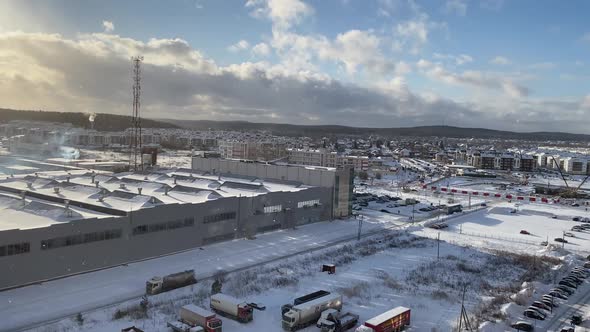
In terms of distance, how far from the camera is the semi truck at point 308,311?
12492 mm

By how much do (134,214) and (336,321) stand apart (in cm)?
976

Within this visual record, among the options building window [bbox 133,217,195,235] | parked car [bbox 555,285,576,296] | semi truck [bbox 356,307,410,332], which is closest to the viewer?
semi truck [bbox 356,307,410,332]

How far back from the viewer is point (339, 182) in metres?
30.0

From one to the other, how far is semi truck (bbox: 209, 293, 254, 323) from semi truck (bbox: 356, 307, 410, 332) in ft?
10.3

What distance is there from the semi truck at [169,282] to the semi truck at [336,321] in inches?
212

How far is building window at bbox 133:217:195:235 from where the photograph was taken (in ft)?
61.1

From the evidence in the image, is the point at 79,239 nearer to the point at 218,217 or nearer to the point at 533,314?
the point at 218,217

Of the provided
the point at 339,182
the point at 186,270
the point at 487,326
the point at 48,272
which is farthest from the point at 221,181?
the point at 487,326

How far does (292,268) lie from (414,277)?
189 inches

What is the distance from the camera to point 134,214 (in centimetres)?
1834

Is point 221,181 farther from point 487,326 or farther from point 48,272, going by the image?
point 487,326

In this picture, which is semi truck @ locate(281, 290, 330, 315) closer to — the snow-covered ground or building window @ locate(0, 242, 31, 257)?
the snow-covered ground

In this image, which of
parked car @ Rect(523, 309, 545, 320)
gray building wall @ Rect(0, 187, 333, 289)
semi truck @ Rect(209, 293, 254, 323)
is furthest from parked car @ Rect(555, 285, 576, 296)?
gray building wall @ Rect(0, 187, 333, 289)

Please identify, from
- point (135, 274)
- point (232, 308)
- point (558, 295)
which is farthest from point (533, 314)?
point (135, 274)
